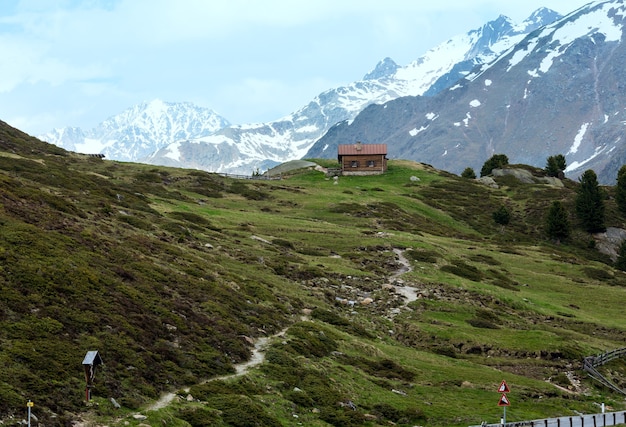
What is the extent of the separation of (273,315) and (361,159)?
397 feet

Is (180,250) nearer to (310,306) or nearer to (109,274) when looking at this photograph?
(310,306)

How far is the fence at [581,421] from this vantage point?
117 feet

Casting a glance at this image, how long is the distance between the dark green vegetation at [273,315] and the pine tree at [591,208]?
34.8 m

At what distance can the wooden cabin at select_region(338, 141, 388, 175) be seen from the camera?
16762cm

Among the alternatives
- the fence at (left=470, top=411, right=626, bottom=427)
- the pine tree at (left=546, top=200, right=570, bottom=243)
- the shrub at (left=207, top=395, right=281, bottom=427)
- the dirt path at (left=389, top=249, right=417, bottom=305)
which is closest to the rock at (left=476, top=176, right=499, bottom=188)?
the pine tree at (left=546, top=200, right=570, bottom=243)

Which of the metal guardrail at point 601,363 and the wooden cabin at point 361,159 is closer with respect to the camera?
the metal guardrail at point 601,363

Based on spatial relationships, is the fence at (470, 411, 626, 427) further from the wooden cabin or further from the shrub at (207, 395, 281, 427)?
the wooden cabin

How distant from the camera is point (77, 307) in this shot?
3428 centimetres

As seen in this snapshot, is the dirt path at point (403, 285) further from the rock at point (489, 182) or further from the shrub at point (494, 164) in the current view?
the shrub at point (494, 164)

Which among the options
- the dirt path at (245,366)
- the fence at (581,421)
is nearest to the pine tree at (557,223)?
the fence at (581,421)

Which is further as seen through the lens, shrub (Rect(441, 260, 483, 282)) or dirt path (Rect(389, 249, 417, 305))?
shrub (Rect(441, 260, 483, 282))

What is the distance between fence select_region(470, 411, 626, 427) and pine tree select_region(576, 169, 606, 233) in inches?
4098

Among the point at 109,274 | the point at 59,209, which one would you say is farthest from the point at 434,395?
the point at 59,209

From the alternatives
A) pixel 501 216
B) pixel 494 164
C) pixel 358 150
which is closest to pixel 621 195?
pixel 501 216
